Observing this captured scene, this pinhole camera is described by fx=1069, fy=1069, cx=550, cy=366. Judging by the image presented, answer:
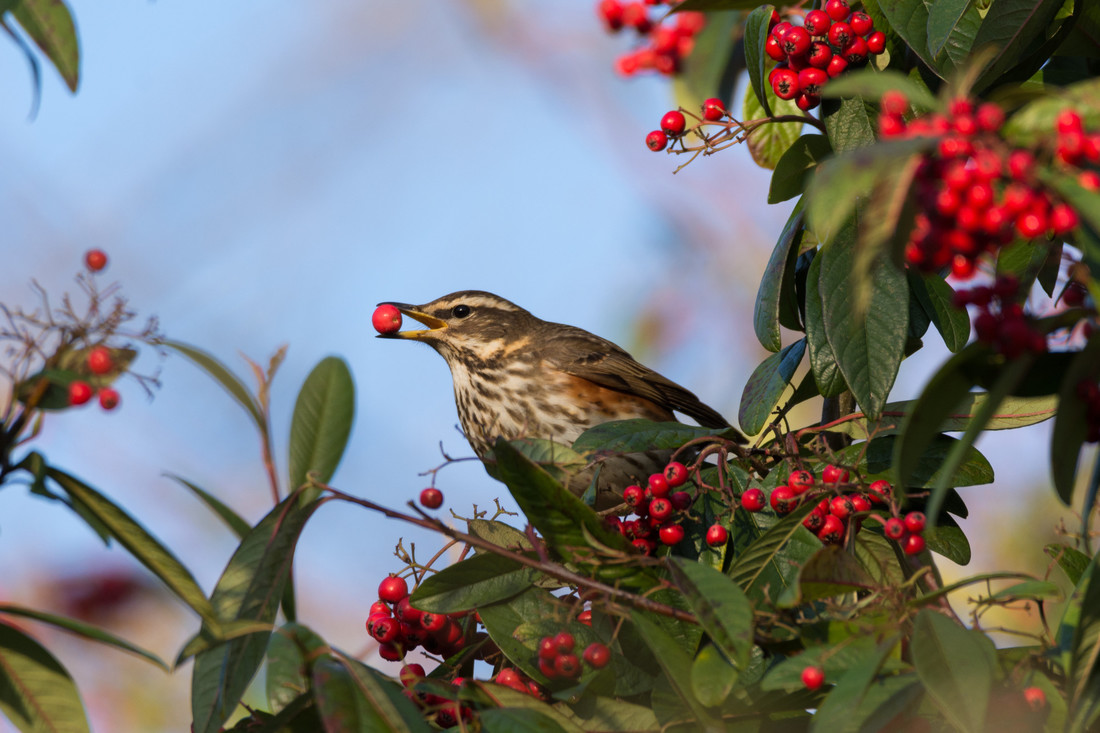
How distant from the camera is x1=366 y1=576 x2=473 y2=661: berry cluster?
8.36 feet

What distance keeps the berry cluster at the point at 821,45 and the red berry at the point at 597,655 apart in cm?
142

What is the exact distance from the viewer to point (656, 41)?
4215 mm

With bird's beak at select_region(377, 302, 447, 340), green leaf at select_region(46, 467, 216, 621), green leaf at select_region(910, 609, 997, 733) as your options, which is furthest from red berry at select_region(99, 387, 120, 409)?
bird's beak at select_region(377, 302, 447, 340)

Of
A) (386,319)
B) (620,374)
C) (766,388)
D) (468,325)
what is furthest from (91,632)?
(468,325)

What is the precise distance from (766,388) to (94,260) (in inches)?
68.7

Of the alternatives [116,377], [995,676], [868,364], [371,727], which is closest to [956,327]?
[868,364]

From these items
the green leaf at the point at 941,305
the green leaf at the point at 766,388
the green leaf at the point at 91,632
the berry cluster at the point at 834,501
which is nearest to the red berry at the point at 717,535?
the berry cluster at the point at 834,501

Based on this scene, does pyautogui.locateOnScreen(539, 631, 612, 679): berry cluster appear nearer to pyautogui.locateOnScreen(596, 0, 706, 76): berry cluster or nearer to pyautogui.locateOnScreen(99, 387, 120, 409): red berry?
pyautogui.locateOnScreen(99, 387, 120, 409): red berry

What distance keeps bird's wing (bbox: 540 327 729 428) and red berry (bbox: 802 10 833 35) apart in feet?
8.00

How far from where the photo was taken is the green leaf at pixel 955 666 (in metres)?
1.53

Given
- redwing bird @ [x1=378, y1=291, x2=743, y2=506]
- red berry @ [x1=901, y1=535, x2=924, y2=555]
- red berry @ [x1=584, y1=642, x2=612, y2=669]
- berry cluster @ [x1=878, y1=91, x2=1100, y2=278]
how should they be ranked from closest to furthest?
berry cluster @ [x1=878, y1=91, x2=1100, y2=278], red berry @ [x1=584, y1=642, x2=612, y2=669], red berry @ [x1=901, y1=535, x2=924, y2=555], redwing bird @ [x1=378, y1=291, x2=743, y2=506]

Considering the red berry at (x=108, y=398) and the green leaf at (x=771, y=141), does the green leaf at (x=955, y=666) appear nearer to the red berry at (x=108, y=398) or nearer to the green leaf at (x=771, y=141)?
the red berry at (x=108, y=398)

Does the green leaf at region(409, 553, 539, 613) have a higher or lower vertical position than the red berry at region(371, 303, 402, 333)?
lower

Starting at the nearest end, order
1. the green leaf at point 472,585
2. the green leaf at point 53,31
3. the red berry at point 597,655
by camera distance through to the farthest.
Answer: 1. the green leaf at point 53,31
2. the red berry at point 597,655
3. the green leaf at point 472,585
